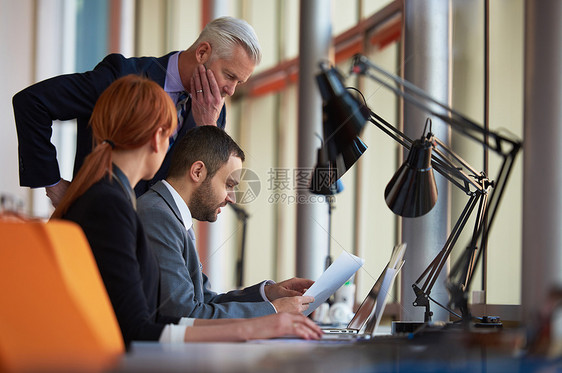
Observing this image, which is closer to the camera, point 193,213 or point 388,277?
point 388,277

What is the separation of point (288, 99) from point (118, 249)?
474 centimetres

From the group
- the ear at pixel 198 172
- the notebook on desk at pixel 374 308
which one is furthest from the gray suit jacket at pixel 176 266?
the notebook on desk at pixel 374 308

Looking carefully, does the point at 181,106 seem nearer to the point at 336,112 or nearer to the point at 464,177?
the point at 336,112

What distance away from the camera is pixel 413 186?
1773 millimetres

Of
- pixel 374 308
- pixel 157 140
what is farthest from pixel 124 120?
pixel 374 308

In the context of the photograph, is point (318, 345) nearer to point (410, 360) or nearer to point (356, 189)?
point (410, 360)

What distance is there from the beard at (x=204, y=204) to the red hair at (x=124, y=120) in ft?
1.77

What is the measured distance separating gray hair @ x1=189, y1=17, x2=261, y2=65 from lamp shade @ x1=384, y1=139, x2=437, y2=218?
2.40 ft

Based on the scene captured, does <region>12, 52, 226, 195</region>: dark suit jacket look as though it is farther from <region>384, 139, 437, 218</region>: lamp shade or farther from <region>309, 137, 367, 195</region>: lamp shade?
<region>384, 139, 437, 218</region>: lamp shade

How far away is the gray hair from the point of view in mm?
2229

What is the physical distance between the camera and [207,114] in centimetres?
225

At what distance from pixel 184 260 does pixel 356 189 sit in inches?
115

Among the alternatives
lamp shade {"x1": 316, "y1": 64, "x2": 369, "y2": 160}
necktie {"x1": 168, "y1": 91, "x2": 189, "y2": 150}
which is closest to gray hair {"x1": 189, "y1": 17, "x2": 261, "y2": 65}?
necktie {"x1": 168, "y1": 91, "x2": 189, "y2": 150}

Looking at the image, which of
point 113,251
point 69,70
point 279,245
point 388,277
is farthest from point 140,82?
point 69,70
